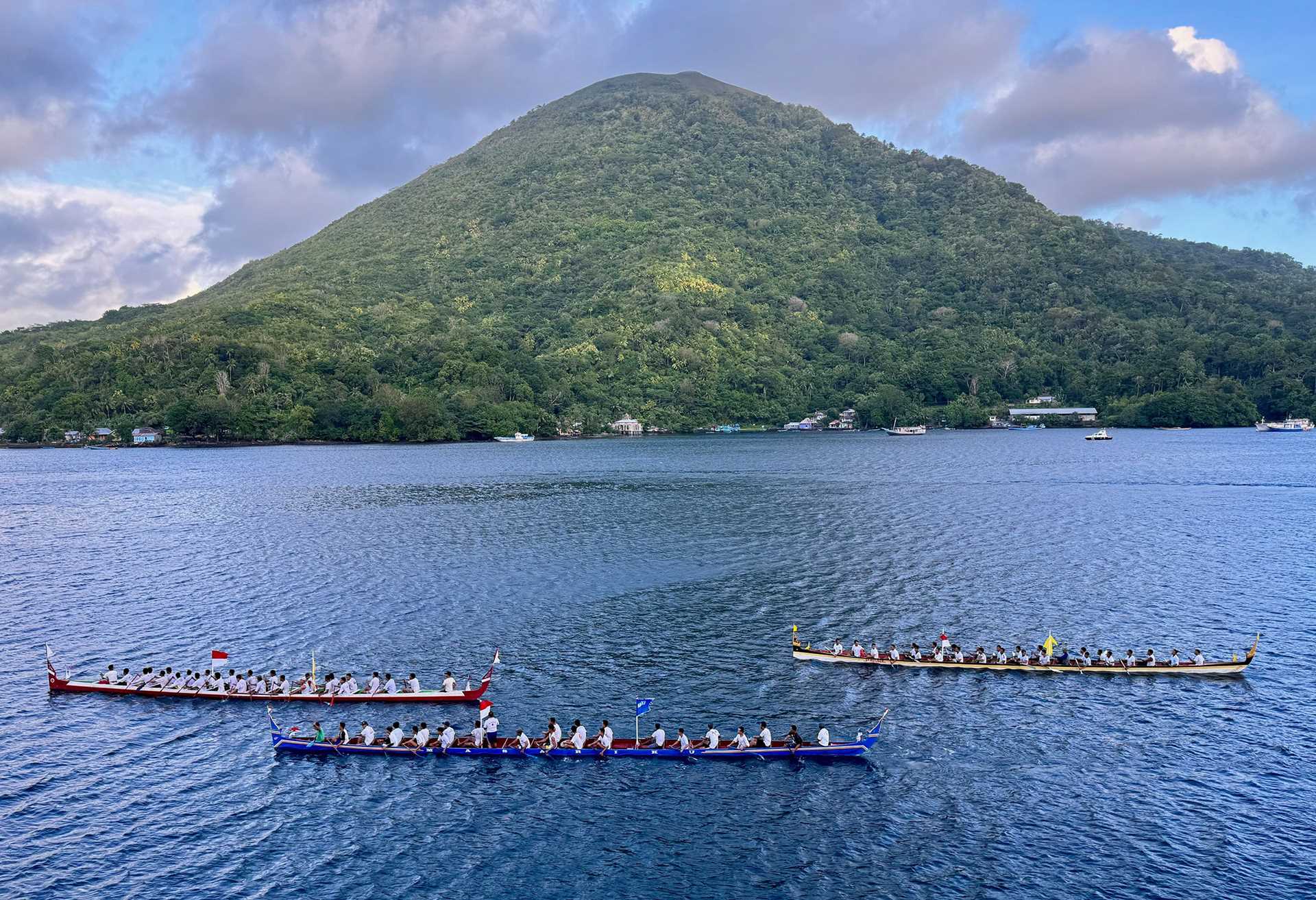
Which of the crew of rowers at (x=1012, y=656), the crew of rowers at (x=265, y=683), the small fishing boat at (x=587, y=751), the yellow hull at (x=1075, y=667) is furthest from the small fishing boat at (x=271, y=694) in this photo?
the yellow hull at (x=1075, y=667)

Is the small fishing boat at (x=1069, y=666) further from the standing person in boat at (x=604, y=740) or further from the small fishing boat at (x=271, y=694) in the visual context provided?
the small fishing boat at (x=271, y=694)

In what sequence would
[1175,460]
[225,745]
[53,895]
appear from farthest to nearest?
1. [1175,460]
2. [225,745]
3. [53,895]

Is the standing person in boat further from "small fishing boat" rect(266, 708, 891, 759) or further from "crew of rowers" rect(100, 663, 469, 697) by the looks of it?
"crew of rowers" rect(100, 663, 469, 697)

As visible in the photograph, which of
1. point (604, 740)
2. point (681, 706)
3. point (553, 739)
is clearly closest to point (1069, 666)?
point (681, 706)

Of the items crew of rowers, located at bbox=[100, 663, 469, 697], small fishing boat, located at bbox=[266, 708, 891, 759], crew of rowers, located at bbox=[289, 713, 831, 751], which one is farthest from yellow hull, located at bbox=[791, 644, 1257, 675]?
crew of rowers, located at bbox=[100, 663, 469, 697]

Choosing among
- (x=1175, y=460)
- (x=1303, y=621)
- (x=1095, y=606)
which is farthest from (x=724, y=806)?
(x=1175, y=460)

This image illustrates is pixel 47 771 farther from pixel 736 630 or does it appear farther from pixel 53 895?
pixel 736 630
